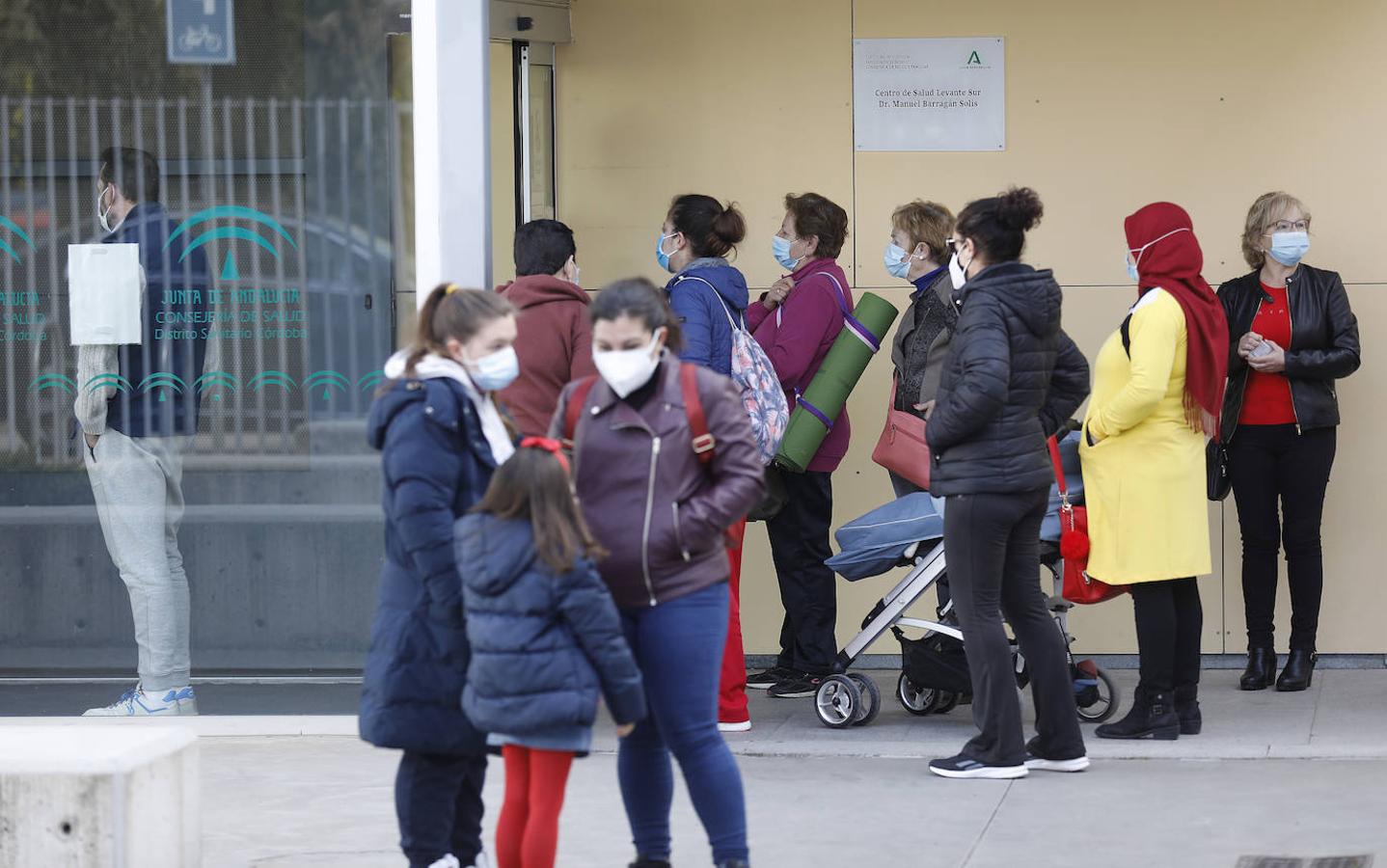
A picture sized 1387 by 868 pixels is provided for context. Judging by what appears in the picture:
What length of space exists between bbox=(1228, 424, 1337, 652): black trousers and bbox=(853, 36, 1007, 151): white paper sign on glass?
1.62 m

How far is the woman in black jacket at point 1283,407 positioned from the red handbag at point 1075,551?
40.1 inches

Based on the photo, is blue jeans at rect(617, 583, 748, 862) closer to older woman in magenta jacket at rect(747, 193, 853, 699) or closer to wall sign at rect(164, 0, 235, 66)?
older woman in magenta jacket at rect(747, 193, 853, 699)

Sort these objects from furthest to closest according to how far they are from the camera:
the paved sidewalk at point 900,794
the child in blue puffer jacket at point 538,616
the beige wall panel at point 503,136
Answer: the beige wall panel at point 503,136 → the paved sidewalk at point 900,794 → the child in blue puffer jacket at point 538,616

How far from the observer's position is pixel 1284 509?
23.3 feet

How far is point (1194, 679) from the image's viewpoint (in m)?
6.42

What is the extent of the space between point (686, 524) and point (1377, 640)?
14.1ft

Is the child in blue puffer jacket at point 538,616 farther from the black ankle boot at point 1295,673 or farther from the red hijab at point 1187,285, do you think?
the black ankle boot at point 1295,673

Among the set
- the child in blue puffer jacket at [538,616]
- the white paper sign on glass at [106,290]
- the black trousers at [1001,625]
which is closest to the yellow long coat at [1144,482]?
the black trousers at [1001,625]

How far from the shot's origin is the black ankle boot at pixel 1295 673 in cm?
712

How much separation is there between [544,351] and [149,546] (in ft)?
6.41

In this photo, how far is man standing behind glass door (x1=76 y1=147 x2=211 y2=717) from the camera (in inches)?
265

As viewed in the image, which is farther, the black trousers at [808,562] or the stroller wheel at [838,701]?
the black trousers at [808,562]

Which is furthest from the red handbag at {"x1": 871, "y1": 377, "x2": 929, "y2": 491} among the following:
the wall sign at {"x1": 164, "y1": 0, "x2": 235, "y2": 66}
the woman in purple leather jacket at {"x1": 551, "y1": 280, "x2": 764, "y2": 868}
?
the wall sign at {"x1": 164, "y1": 0, "x2": 235, "y2": 66}

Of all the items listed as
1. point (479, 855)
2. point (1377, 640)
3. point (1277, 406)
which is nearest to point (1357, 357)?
→ point (1277, 406)
